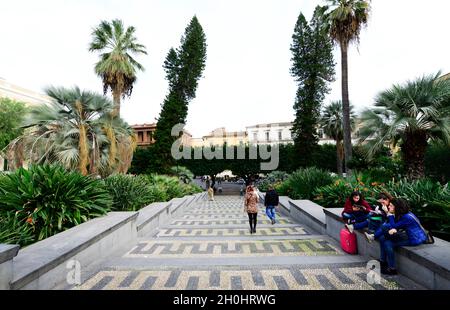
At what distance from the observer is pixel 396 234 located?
4203mm

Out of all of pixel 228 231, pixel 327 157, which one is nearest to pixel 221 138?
pixel 327 157

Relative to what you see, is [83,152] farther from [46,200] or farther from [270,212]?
[270,212]

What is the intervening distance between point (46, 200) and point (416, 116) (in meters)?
Answer: 12.2

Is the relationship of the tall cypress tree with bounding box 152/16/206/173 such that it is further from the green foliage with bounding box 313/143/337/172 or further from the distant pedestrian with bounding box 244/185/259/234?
the distant pedestrian with bounding box 244/185/259/234

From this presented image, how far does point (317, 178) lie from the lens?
1316 cm

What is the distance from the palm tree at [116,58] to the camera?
849 inches

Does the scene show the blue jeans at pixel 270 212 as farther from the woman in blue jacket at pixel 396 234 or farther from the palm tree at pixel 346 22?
the palm tree at pixel 346 22

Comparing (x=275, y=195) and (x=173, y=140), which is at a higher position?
(x=173, y=140)

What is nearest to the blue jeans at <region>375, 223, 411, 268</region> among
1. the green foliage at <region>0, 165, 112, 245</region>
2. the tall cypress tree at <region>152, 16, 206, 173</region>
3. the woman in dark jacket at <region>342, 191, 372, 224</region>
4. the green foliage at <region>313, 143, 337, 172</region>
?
the woman in dark jacket at <region>342, 191, 372, 224</region>

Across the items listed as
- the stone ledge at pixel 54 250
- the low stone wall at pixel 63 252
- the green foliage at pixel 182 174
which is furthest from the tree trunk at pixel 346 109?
the green foliage at pixel 182 174

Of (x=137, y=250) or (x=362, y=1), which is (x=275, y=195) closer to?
(x=137, y=250)

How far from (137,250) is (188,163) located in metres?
37.8
